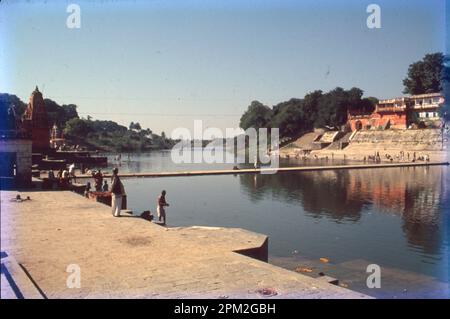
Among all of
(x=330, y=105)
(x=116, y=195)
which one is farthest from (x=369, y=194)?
(x=330, y=105)

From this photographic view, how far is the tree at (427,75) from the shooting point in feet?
226

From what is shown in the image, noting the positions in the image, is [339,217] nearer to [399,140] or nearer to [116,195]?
[116,195]

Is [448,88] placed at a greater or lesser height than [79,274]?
greater

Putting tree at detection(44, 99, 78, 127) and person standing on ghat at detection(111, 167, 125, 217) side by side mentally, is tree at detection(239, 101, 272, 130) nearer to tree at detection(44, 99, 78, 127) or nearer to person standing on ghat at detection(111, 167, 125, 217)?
tree at detection(44, 99, 78, 127)

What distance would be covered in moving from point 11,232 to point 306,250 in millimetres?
8106

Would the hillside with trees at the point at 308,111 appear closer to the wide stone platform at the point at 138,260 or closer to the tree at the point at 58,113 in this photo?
the tree at the point at 58,113

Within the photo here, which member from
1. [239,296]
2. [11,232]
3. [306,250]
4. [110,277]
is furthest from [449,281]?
[11,232]

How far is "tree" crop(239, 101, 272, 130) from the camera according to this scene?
333 feet

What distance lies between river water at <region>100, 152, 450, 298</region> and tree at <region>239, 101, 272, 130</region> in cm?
6733

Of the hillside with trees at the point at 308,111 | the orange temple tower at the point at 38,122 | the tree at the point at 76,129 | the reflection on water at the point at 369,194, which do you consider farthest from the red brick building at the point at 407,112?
the tree at the point at 76,129

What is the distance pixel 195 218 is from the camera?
18.1m

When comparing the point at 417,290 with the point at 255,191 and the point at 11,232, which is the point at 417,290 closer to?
the point at 11,232

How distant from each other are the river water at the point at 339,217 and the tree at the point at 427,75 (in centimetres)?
4128
